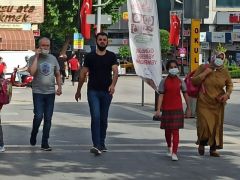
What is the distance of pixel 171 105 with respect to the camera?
9.91 metres

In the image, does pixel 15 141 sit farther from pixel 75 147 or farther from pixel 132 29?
pixel 132 29

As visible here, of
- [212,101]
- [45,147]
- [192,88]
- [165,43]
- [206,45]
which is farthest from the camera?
[206,45]

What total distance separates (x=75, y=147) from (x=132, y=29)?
2455 millimetres

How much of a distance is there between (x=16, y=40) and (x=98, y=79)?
39378mm

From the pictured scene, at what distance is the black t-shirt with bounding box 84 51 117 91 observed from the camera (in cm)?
1014

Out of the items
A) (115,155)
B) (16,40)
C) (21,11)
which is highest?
(21,11)

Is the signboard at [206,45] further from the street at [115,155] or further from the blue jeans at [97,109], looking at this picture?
the blue jeans at [97,109]

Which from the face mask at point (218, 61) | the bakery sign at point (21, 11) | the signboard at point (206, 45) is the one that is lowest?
the signboard at point (206, 45)

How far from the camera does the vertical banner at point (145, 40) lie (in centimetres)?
1193

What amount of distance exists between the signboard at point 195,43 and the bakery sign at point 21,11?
105ft

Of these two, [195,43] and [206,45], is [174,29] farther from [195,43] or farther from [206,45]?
[195,43]

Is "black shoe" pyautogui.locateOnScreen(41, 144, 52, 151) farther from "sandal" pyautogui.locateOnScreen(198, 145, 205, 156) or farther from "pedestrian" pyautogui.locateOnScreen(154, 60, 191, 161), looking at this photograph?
"sandal" pyautogui.locateOnScreen(198, 145, 205, 156)

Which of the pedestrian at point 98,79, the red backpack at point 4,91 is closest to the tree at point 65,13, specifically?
the red backpack at point 4,91

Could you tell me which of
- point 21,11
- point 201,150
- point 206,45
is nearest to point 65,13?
point 21,11
